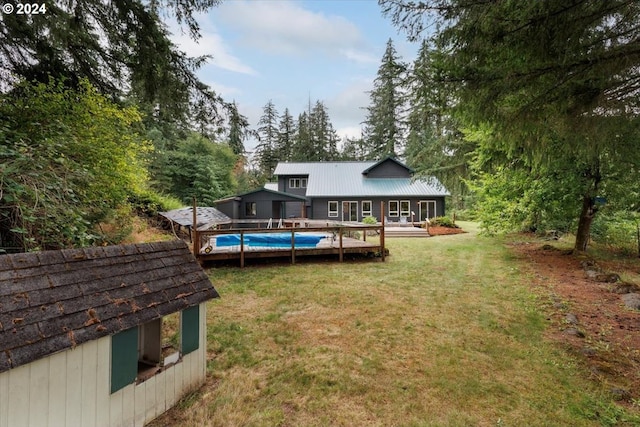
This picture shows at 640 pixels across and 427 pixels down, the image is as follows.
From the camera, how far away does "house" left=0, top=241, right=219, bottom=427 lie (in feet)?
6.17

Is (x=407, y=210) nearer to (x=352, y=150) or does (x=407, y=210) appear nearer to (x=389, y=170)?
(x=389, y=170)

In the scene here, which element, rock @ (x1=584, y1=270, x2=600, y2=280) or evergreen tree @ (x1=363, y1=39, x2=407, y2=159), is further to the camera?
evergreen tree @ (x1=363, y1=39, x2=407, y2=159)

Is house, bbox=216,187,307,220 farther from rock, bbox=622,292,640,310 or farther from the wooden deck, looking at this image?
rock, bbox=622,292,640,310

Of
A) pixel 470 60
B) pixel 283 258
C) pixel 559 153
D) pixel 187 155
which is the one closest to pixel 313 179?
pixel 187 155

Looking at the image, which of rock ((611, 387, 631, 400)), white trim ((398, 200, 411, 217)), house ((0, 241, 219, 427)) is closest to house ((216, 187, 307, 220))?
white trim ((398, 200, 411, 217))

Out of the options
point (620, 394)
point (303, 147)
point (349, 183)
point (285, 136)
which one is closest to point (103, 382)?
point (620, 394)

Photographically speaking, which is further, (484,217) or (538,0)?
(484,217)

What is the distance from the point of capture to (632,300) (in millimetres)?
5488

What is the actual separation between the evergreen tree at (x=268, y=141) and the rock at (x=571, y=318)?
3672 centimetres

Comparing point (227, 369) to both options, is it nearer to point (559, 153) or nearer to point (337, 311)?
point (337, 311)

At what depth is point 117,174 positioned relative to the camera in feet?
19.3

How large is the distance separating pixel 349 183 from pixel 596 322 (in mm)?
18328

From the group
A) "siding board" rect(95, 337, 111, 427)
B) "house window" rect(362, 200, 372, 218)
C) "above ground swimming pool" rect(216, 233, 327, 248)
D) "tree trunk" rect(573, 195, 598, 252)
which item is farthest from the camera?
"house window" rect(362, 200, 372, 218)

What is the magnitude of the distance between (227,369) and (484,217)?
9.10m
